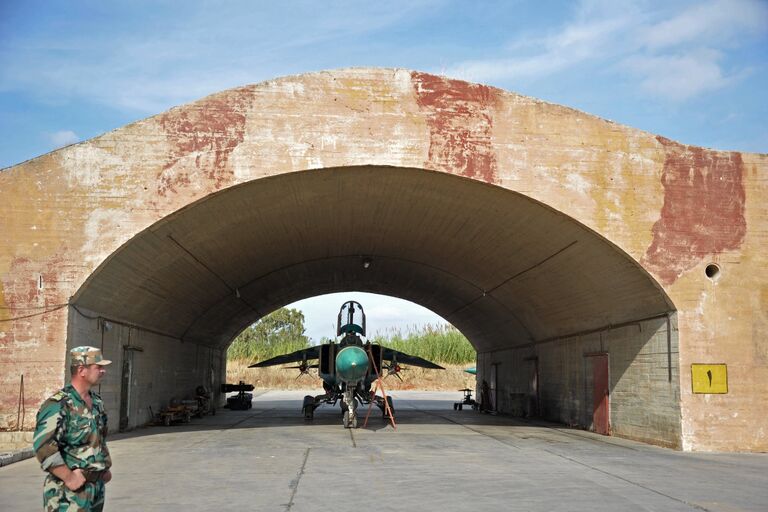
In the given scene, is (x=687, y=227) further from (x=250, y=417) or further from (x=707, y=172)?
(x=250, y=417)

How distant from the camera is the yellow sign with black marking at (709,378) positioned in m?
16.0

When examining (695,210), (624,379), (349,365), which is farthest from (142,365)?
(695,210)

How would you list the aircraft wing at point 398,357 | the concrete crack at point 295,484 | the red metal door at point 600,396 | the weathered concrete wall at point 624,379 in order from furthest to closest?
the aircraft wing at point 398,357 → the red metal door at point 600,396 → the weathered concrete wall at point 624,379 → the concrete crack at point 295,484

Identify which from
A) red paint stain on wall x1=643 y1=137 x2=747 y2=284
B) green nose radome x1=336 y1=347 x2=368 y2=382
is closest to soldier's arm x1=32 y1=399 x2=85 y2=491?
red paint stain on wall x1=643 y1=137 x2=747 y2=284

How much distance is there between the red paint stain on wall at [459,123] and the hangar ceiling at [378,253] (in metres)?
0.34

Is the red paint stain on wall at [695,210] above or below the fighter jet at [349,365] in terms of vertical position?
above

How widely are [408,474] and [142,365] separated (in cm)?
1174

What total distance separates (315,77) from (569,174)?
5855mm

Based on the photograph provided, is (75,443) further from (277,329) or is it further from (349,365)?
(277,329)

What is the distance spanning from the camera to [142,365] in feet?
69.3

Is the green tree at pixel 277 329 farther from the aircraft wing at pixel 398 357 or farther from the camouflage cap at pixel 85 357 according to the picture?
the camouflage cap at pixel 85 357

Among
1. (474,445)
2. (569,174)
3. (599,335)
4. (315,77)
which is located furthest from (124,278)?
(599,335)

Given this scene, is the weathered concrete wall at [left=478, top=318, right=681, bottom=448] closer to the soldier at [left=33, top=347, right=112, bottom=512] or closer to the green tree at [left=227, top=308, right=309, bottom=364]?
the soldier at [left=33, top=347, right=112, bottom=512]

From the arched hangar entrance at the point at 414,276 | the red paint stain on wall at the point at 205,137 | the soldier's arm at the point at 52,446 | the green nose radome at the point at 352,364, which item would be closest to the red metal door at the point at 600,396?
the arched hangar entrance at the point at 414,276
